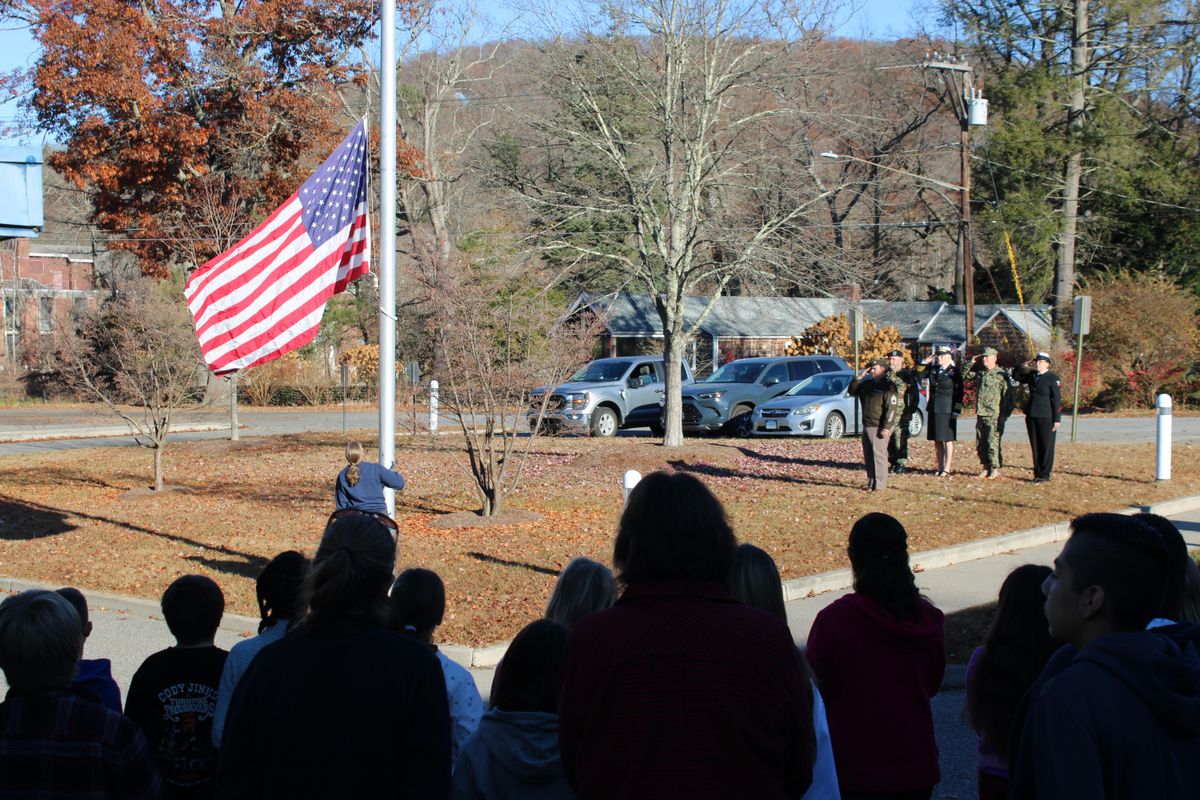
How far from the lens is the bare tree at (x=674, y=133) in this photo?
2111 cm

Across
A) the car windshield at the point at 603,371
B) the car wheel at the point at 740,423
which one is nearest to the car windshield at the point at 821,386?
the car wheel at the point at 740,423

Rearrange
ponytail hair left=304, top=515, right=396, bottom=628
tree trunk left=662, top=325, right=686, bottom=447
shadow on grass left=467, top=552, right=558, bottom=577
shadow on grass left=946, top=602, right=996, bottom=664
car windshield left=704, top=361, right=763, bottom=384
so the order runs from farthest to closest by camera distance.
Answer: car windshield left=704, top=361, right=763, bottom=384, tree trunk left=662, top=325, right=686, bottom=447, shadow on grass left=467, top=552, right=558, bottom=577, shadow on grass left=946, top=602, right=996, bottom=664, ponytail hair left=304, top=515, right=396, bottom=628

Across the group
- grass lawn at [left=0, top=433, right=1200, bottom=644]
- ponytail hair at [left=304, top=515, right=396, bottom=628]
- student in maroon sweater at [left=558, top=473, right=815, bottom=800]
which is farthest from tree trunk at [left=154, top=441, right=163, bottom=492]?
student in maroon sweater at [left=558, top=473, right=815, bottom=800]

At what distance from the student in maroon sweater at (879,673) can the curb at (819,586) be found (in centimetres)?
384

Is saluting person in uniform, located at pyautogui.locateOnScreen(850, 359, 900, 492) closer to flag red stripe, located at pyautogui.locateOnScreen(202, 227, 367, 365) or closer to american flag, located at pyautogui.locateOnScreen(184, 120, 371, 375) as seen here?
american flag, located at pyautogui.locateOnScreen(184, 120, 371, 375)

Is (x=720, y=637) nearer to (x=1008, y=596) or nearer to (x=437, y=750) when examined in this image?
(x=437, y=750)

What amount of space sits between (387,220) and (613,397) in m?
19.3

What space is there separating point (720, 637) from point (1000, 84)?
1763 inches

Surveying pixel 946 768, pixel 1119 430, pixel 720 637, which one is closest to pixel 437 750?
pixel 720 637

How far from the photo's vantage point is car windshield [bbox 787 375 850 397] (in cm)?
2717

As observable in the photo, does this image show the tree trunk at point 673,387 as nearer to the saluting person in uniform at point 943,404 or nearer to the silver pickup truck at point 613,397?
the silver pickup truck at point 613,397

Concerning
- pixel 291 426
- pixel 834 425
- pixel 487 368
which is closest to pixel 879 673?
pixel 487 368

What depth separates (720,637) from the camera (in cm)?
259

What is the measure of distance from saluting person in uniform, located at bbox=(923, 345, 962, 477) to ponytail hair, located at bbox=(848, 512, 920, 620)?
13.7m
